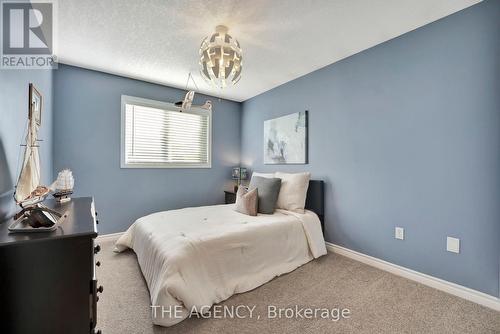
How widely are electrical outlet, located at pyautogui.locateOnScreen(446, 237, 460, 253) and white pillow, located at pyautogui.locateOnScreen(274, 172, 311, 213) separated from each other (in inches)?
55.4

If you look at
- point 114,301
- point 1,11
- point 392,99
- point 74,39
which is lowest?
point 114,301

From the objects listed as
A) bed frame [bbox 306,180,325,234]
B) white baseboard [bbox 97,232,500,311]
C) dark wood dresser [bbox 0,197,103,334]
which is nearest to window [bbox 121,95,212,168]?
bed frame [bbox 306,180,325,234]

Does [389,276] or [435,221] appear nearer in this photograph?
[435,221]

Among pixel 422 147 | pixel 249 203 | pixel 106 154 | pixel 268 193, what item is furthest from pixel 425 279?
pixel 106 154

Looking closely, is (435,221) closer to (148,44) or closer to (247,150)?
(247,150)

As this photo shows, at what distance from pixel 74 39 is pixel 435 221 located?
402 centimetres

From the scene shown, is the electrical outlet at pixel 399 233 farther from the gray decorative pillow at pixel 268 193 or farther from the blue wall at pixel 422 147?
the gray decorative pillow at pixel 268 193

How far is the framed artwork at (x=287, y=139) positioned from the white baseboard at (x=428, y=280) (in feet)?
4.49

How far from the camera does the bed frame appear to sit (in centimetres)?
299

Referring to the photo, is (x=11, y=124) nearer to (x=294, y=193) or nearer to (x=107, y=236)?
(x=107, y=236)

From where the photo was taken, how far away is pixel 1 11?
4.48ft

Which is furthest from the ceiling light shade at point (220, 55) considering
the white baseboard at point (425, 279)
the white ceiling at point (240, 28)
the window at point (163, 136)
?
the white baseboard at point (425, 279)

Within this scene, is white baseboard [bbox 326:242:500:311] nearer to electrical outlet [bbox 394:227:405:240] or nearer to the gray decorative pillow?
electrical outlet [bbox 394:227:405:240]

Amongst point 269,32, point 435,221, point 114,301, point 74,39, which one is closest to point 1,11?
point 74,39
